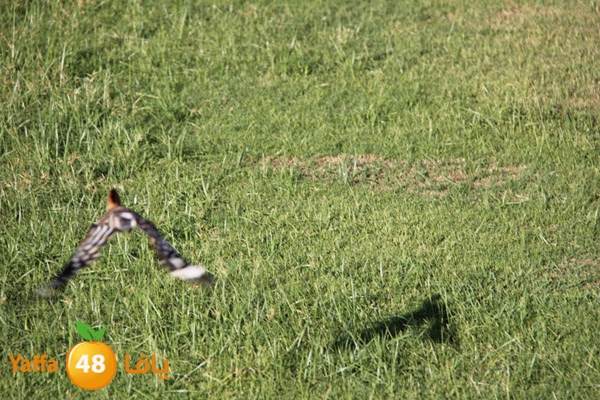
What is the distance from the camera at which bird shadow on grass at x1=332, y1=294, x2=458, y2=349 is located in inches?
133

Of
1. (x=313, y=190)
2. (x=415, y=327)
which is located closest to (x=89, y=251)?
(x=415, y=327)

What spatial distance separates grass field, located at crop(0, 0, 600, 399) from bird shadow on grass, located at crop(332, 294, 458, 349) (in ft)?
0.04

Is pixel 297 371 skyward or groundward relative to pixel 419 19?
groundward

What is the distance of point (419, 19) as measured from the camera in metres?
6.49

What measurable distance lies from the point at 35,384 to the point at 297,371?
114 cm

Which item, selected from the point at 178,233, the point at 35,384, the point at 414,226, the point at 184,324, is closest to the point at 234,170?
the point at 178,233

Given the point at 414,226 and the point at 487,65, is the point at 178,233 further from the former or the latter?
the point at 487,65

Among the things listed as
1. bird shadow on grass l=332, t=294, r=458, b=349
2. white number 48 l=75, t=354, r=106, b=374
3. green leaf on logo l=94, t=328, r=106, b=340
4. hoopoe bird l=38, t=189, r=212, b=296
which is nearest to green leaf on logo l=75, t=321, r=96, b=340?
green leaf on logo l=94, t=328, r=106, b=340

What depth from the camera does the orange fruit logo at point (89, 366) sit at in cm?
316

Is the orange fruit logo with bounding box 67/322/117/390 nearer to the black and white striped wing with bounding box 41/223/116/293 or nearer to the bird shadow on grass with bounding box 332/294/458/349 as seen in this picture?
the black and white striped wing with bounding box 41/223/116/293

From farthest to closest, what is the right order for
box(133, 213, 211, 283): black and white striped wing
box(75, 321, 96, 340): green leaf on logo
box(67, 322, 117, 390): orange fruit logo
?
box(75, 321, 96, 340): green leaf on logo, box(67, 322, 117, 390): orange fruit logo, box(133, 213, 211, 283): black and white striped wing

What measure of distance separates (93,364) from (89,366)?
2 centimetres

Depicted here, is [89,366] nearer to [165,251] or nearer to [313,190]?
[165,251]

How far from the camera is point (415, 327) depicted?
3.46 meters
